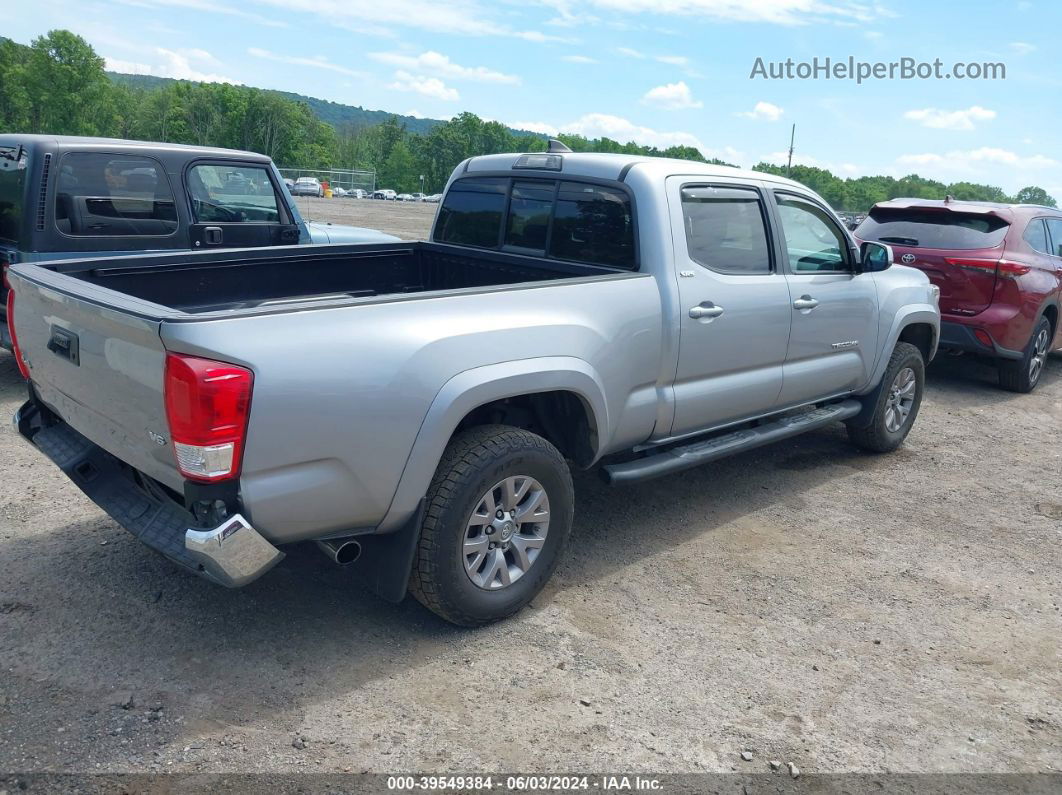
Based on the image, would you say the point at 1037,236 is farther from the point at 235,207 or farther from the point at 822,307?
the point at 235,207

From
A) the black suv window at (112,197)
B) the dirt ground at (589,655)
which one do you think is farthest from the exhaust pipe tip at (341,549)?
the black suv window at (112,197)

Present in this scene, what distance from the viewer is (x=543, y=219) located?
16.1 feet

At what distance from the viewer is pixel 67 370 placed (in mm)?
3455

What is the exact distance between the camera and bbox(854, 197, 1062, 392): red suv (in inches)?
331

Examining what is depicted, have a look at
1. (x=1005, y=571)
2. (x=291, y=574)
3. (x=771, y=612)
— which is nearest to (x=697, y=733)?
(x=771, y=612)

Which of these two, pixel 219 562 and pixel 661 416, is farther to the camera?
pixel 661 416

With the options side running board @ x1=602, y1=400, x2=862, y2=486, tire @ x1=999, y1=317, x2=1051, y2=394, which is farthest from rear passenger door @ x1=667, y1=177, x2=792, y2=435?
tire @ x1=999, y1=317, x2=1051, y2=394

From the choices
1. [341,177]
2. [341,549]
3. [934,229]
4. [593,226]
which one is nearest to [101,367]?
[341,549]

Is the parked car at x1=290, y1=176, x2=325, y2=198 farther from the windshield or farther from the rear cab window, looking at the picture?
the rear cab window

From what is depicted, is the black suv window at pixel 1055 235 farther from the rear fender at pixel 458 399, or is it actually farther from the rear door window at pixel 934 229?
the rear fender at pixel 458 399

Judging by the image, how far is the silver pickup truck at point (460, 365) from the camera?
9.70ft

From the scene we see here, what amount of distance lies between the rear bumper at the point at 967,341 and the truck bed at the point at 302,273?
17.5 ft

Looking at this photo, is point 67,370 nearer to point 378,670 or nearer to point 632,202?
point 378,670

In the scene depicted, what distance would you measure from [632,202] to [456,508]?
6.18ft
